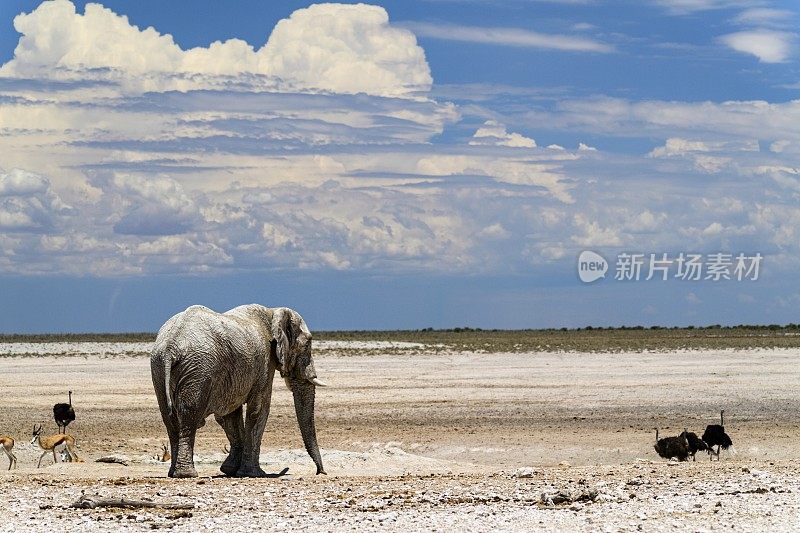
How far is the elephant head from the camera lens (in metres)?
16.1

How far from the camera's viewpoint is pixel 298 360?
1670 cm

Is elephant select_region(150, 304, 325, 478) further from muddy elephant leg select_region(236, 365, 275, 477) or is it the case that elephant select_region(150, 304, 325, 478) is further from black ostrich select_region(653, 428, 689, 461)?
black ostrich select_region(653, 428, 689, 461)

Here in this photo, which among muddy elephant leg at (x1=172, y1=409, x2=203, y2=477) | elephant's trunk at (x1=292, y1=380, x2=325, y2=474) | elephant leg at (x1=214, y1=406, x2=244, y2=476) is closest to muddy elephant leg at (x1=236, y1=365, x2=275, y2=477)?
elephant leg at (x1=214, y1=406, x2=244, y2=476)

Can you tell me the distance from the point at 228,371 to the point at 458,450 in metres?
7.89

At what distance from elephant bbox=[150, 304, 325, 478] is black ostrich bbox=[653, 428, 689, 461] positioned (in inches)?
228

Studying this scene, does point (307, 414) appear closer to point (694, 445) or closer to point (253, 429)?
point (253, 429)

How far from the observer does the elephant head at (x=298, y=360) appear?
16141mm

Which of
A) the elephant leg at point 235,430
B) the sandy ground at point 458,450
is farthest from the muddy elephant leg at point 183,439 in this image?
the elephant leg at point 235,430

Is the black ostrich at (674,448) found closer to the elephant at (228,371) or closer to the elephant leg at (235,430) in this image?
the elephant at (228,371)

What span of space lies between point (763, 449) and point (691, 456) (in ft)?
6.88

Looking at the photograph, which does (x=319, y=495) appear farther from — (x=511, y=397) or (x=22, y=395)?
(x=22, y=395)

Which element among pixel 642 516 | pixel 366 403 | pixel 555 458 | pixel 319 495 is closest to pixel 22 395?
pixel 366 403

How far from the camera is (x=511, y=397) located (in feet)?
106

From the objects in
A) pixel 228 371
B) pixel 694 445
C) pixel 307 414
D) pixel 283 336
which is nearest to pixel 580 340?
pixel 694 445
